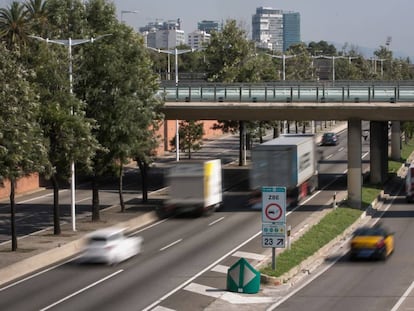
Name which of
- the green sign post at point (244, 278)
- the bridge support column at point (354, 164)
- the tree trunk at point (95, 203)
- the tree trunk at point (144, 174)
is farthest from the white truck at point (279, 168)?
the green sign post at point (244, 278)

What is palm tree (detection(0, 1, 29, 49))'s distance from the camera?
69562 mm

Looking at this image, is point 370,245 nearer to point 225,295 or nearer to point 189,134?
point 225,295

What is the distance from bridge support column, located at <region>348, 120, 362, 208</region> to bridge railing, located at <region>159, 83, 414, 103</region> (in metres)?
2.06

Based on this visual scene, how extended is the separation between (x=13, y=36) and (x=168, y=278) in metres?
41.0

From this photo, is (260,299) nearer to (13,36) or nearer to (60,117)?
(60,117)

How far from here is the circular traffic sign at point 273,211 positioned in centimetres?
3338

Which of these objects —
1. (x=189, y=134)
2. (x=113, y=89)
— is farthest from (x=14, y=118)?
(x=189, y=134)

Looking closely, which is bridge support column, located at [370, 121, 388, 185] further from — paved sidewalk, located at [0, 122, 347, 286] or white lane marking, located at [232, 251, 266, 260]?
white lane marking, located at [232, 251, 266, 260]

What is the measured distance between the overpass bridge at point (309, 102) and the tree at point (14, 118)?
22.2 meters

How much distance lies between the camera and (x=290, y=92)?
60.4 m

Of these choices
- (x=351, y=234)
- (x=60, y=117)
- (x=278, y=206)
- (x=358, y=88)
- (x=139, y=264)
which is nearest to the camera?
(x=278, y=206)

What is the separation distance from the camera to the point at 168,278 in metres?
34.2

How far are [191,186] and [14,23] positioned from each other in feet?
92.1

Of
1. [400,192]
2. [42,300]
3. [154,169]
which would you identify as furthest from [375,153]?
[42,300]
